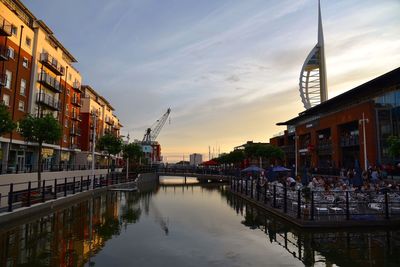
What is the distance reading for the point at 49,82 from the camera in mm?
42625

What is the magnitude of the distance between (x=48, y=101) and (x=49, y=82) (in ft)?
7.87

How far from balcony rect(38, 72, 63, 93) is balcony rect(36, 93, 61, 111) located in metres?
1.27

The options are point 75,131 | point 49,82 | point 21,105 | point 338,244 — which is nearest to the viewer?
point 338,244

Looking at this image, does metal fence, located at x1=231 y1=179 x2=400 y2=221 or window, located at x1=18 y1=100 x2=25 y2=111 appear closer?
metal fence, located at x1=231 y1=179 x2=400 y2=221

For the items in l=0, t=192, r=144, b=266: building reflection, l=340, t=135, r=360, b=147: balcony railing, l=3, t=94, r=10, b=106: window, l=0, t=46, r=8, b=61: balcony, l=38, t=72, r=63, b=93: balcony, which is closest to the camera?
l=0, t=192, r=144, b=266: building reflection

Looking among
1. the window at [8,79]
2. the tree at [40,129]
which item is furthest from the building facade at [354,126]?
the window at [8,79]

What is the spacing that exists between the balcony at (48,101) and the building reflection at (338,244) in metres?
34.0

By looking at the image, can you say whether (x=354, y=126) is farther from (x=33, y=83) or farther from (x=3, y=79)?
(x=3, y=79)

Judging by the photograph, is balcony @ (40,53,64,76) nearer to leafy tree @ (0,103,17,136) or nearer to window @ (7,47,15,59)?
window @ (7,47,15,59)

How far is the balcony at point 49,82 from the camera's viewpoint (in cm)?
4103

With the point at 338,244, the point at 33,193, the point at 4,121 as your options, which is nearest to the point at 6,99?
the point at 4,121

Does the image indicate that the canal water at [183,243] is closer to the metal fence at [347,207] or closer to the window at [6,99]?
the metal fence at [347,207]

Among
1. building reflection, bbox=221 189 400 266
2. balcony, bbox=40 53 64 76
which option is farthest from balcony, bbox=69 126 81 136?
building reflection, bbox=221 189 400 266

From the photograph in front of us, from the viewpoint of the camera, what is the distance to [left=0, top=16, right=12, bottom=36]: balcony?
31.3 meters
